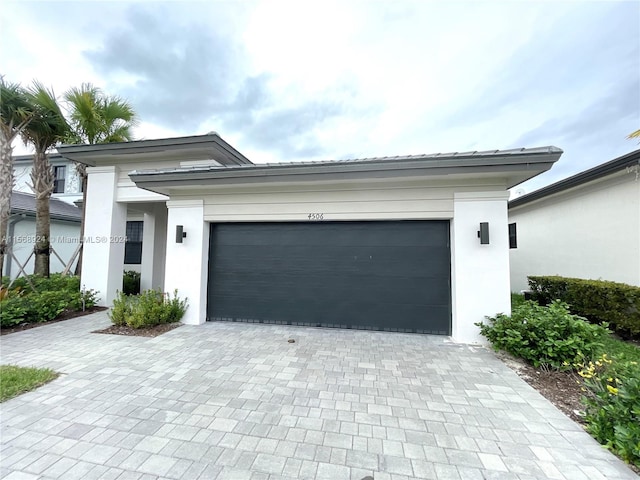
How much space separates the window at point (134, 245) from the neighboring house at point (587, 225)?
15.4 meters

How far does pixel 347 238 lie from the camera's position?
552 centimetres

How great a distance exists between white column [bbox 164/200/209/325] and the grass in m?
2.47

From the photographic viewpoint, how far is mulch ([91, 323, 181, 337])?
505cm

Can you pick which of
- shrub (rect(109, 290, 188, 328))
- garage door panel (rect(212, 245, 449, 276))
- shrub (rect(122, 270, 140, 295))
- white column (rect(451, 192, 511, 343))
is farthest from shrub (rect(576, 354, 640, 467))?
shrub (rect(122, 270, 140, 295))

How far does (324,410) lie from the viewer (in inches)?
106

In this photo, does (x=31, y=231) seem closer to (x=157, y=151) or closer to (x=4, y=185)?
(x=4, y=185)

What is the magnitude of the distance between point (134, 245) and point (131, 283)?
224 centimetres

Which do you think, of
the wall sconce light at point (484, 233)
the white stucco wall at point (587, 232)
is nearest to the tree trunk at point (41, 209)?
the wall sconce light at point (484, 233)

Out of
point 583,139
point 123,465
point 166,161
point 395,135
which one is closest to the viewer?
point 123,465

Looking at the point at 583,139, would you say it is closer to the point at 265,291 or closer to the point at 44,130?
the point at 265,291

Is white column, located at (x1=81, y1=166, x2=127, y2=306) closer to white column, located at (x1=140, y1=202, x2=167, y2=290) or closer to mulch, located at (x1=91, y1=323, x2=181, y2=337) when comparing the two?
white column, located at (x1=140, y1=202, x2=167, y2=290)

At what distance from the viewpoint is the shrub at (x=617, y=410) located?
6.59 ft

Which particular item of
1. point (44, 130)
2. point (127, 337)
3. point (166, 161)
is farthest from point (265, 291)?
point (44, 130)

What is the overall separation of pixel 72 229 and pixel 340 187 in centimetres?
1415
